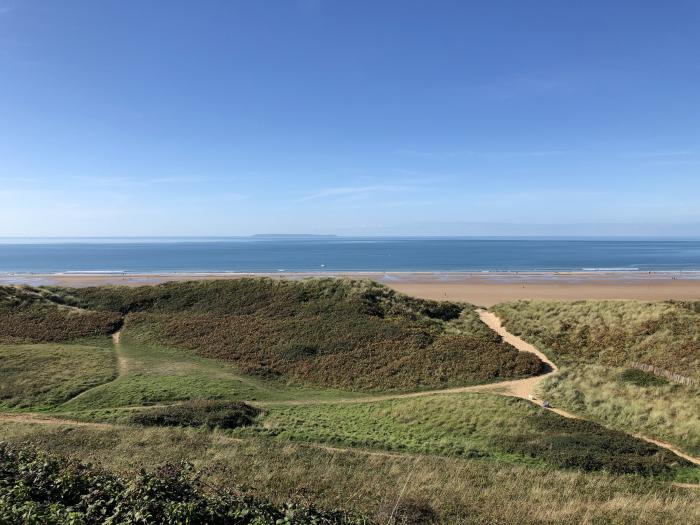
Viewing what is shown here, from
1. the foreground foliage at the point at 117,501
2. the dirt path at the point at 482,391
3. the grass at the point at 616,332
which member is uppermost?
the foreground foliage at the point at 117,501

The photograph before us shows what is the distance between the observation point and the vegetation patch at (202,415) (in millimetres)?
16406

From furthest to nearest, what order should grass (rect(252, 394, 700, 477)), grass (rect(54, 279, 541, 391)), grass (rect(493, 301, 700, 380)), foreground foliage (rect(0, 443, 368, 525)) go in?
1. grass (rect(54, 279, 541, 391))
2. grass (rect(493, 301, 700, 380))
3. grass (rect(252, 394, 700, 477))
4. foreground foliage (rect(0, 443, 368, 525))

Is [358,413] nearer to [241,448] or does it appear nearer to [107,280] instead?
[241,448]

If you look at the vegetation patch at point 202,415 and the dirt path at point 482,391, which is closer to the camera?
the dirt path at point 482,391

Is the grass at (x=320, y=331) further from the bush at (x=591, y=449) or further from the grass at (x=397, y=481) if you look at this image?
the grass at (x=397, y=481)

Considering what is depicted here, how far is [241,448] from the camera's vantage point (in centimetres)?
1312

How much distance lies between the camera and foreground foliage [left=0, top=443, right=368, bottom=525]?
5531 millimetres

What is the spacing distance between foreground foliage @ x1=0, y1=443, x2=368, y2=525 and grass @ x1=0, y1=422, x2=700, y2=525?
54.8 inches

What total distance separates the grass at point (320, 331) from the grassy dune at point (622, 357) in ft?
11.1

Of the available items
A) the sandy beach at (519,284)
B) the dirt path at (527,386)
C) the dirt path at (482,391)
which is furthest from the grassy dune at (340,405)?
the sandy beach at (519,284)

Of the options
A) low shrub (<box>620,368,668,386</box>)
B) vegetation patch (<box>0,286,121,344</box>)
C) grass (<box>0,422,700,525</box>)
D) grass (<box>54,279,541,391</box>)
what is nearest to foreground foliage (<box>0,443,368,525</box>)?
grass (<box>0,422,700,525</box>)

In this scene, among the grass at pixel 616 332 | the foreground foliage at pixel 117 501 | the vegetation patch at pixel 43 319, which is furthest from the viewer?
the vegetation patch at pixel 43 319

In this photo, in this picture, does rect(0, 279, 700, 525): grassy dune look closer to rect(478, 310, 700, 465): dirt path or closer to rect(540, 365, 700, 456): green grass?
rect(540, 365, 700, 456): green grass

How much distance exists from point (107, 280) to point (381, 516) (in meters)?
82.1
